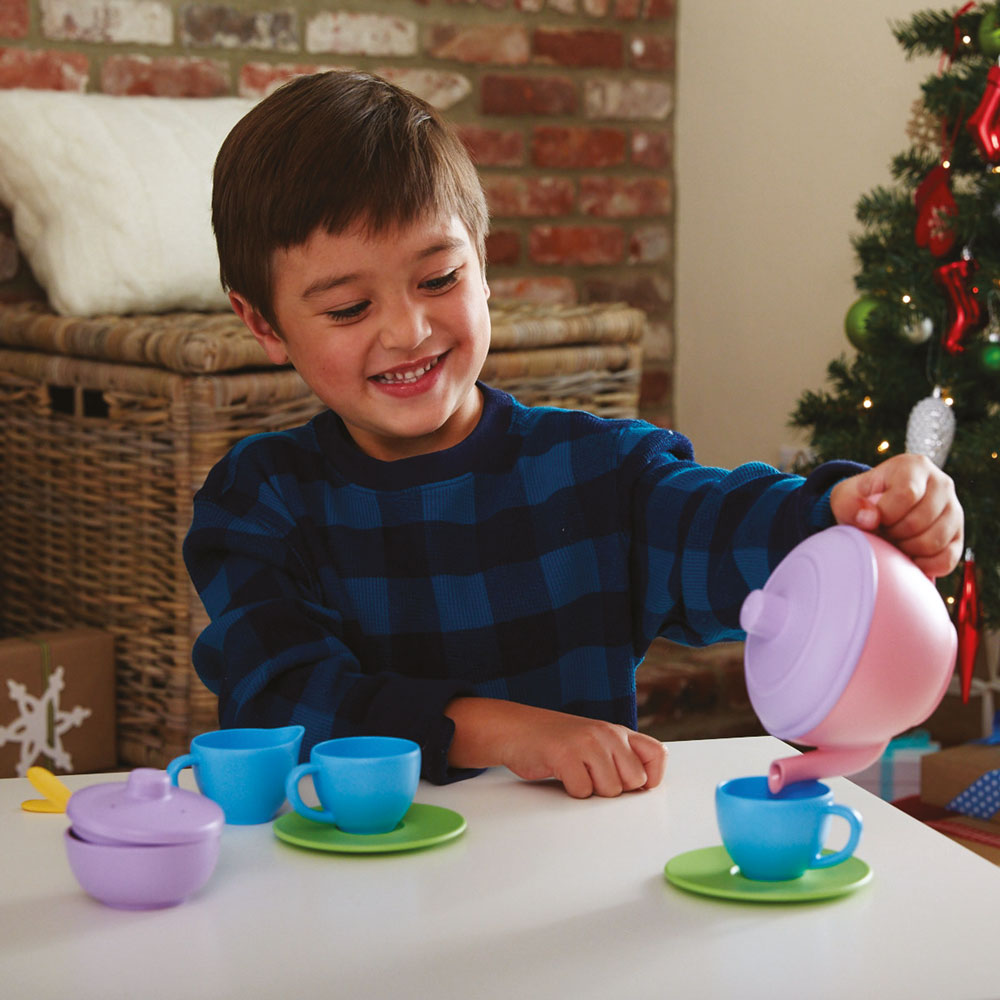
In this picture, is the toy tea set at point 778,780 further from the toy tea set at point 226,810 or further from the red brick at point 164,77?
the red brick at point 164,77

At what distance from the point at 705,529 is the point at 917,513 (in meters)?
0.27

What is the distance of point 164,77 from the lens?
236 cm

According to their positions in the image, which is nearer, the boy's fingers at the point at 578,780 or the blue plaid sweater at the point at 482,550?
the boy's fingers at the point at 578,780

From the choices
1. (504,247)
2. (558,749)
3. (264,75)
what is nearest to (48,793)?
(558,749)

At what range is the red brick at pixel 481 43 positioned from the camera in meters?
2.60

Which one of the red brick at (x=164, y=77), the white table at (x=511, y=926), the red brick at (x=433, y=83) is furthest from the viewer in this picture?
the red brick at (x=433, y=83)

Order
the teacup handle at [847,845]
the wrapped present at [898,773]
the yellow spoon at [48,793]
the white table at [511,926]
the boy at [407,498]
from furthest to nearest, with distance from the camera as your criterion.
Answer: the wrapped present at [898,773]
the boy at [407,498]
the yellow spoon at [48,793]
the teacup handle at [847,845]
the white table at [511,926]

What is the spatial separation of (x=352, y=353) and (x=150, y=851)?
464 mm

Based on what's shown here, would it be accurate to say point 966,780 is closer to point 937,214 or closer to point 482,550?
point 937,214

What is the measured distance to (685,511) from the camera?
98 centimetres

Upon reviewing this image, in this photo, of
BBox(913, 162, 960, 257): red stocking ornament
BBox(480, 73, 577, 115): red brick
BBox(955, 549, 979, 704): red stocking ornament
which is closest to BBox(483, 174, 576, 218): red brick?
BBox(480, 73, 577, 115): red brick

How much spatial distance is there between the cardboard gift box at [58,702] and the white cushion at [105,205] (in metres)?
0.49

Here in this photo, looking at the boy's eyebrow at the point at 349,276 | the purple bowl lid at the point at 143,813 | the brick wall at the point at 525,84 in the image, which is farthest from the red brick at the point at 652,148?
the purple bowl lid at the point at 143,813

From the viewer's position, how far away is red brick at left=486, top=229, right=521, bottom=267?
269cm
